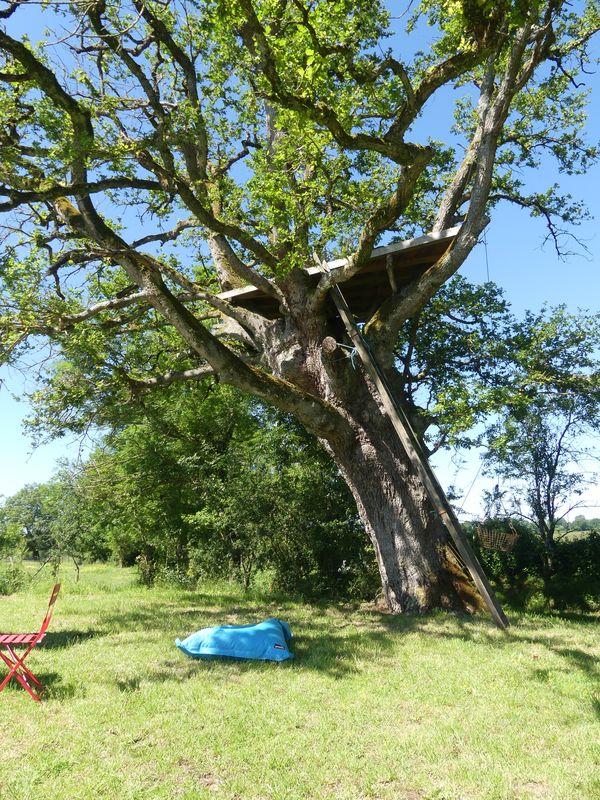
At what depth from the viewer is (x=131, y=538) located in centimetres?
1772

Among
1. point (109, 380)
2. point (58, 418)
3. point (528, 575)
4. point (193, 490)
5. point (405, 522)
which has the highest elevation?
point (109, 380)

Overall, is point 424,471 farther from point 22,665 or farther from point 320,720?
point 22,665

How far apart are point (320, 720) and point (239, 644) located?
2.00 m

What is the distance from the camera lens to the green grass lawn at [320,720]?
3.36 metres

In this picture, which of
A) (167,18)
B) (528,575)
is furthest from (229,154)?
(528,575)

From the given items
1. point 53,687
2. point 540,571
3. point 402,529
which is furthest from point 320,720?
point 540,571

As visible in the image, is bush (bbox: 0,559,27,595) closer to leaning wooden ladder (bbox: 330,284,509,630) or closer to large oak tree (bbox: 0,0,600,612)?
large oak tree (bbox: 0,0,600,612)

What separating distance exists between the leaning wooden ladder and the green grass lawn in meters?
0.51

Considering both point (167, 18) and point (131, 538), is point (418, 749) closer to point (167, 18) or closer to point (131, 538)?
point (167, 18)

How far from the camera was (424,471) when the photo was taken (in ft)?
26.1

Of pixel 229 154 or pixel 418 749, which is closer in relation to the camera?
pixel 418 749

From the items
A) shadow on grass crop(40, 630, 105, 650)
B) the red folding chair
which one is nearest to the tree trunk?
shadow on grass crop(40, 630, 105, 650)

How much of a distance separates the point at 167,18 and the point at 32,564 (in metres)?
16.6

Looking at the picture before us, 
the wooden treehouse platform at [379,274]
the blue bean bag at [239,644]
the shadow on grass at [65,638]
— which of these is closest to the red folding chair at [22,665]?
the blue bean bag at [239,644]
